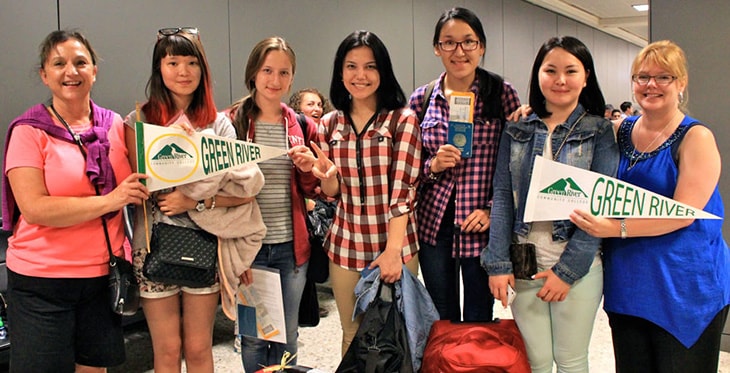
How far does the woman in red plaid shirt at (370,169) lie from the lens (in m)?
1.92

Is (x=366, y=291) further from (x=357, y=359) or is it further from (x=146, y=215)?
(x=146, y=215)

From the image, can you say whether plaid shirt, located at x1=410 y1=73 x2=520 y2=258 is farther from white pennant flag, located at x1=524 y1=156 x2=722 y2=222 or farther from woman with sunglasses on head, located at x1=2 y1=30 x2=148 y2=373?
woman with sunglasses on head, located at x1=2 y1=30 x2=148 y2=373

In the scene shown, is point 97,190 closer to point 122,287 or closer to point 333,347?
point 122,287

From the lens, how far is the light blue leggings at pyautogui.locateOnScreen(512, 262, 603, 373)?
1.75m

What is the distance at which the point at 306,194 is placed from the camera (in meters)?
2.13

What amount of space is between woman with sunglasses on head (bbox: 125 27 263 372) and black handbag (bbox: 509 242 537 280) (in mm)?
897

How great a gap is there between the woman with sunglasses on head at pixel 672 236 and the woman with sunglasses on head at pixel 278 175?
100 centimetres

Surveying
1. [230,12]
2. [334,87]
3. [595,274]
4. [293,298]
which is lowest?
[293,298]

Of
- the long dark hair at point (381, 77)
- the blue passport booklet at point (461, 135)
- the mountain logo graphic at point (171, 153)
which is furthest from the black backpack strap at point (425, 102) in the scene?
the mountain logo graphic at point (171, 153)

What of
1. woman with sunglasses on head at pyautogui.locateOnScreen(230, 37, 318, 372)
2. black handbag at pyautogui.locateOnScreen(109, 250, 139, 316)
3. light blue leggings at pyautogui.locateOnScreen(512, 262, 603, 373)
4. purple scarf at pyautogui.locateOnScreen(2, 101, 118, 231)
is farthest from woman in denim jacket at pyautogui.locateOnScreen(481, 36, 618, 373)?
purple scarf at pyautogui.locateOnScreen(2, 101, 118, 231)

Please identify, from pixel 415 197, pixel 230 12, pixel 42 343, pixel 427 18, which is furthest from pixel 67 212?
pixel 427 18

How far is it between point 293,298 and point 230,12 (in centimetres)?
253

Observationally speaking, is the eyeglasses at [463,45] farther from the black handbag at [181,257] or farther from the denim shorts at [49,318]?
the denim shorts at [49,318]

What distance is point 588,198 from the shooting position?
5.46ft
